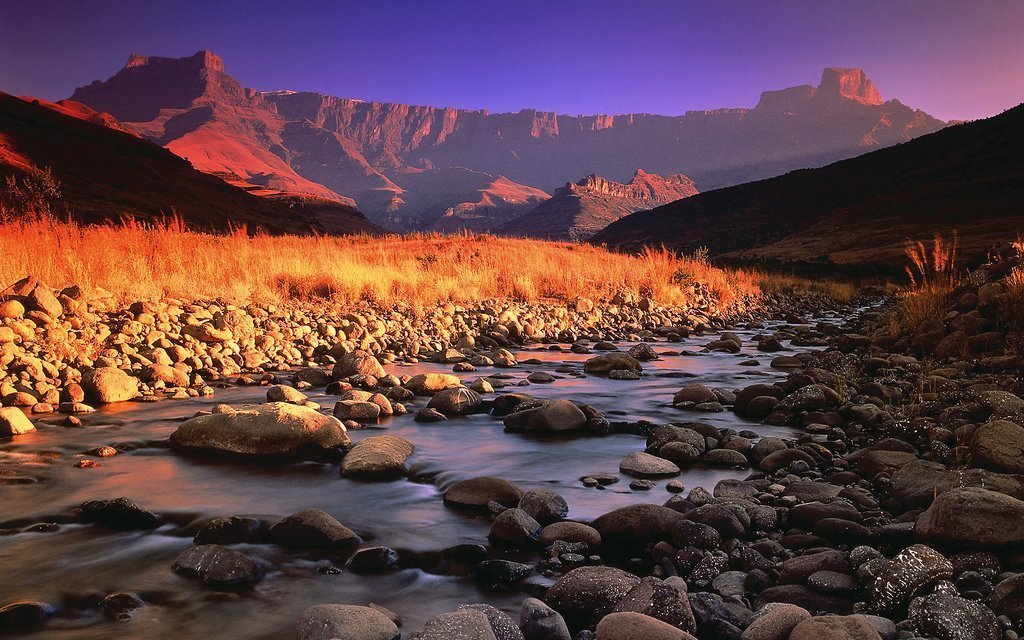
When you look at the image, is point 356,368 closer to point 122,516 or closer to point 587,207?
point 122,516

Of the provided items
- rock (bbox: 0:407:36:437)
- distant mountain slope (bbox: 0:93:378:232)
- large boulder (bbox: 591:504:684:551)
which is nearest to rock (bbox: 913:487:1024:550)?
large boulder (bbox: 591:504:684:551)

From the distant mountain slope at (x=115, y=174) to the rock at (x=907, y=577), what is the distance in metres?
31.3

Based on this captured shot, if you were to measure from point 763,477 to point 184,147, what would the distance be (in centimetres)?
21347

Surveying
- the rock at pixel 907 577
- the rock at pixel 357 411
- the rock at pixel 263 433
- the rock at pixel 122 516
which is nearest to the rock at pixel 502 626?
the rock at pixel 907 577

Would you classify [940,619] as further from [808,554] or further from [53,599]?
[53,599]

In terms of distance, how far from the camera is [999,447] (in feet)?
12.7

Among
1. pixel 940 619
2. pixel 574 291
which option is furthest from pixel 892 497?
pixel 574 291

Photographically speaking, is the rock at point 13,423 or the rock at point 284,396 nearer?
the rock at point 13,423

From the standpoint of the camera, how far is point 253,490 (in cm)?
420

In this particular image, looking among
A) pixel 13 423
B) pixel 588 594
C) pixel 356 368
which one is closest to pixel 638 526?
pixel 588 594

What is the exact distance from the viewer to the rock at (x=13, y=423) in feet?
16.5

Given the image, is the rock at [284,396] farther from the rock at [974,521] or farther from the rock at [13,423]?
the rock at [974,521]

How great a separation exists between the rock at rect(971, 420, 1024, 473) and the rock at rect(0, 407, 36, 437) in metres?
6.47

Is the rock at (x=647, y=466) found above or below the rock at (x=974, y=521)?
below
